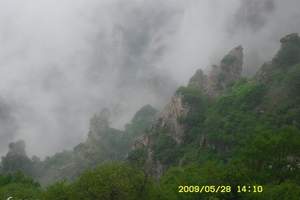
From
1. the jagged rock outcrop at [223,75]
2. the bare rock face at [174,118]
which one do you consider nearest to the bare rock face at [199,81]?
the jagged rock outcrop at [223,75]

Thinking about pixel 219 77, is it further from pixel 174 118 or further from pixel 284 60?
pixel 284 60

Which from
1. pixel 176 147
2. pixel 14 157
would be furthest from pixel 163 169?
pixel 14 157

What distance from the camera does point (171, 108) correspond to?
144 metres

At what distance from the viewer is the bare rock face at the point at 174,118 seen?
5330 inches

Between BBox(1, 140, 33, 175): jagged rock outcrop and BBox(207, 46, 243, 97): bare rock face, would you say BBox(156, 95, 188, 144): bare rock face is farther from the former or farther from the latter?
BBox(1, 140, 33, 175): jagged rock outcrop

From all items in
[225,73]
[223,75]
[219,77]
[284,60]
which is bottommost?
[284,60]

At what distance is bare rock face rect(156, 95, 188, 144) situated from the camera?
13538 cm

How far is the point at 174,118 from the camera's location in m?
140
